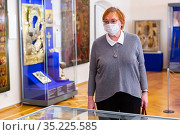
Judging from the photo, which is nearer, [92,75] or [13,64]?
[92,75]

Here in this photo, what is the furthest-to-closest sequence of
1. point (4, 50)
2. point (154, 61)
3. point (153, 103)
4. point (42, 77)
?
point (154, 61), point (153, 103), point (42, 77), point (4, 50)

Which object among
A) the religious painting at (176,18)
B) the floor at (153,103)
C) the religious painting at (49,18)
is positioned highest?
the religious painting at (176,18)

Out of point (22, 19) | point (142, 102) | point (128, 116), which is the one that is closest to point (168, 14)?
point (22, 19)

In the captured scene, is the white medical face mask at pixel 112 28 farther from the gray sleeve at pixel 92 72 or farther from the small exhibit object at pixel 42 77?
the small exhibit object at pixel 42 77

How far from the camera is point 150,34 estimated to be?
1683 centimetres

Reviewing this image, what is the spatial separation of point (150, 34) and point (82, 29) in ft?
18.9

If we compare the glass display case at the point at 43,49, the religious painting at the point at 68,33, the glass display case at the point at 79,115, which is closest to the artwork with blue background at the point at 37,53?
the glass display case at the point at 43,49

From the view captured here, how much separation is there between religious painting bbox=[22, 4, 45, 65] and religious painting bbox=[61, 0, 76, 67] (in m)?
0.72

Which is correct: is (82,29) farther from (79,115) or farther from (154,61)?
(79,115)

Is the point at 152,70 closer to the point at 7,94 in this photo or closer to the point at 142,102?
the point at 7,94

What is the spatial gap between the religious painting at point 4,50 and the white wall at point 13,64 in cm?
22

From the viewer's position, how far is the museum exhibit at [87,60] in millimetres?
3486

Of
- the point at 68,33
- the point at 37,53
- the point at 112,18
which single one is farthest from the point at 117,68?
the point at 68,33

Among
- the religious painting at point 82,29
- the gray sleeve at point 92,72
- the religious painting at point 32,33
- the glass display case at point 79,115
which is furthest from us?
the religious painting at point 82,29
